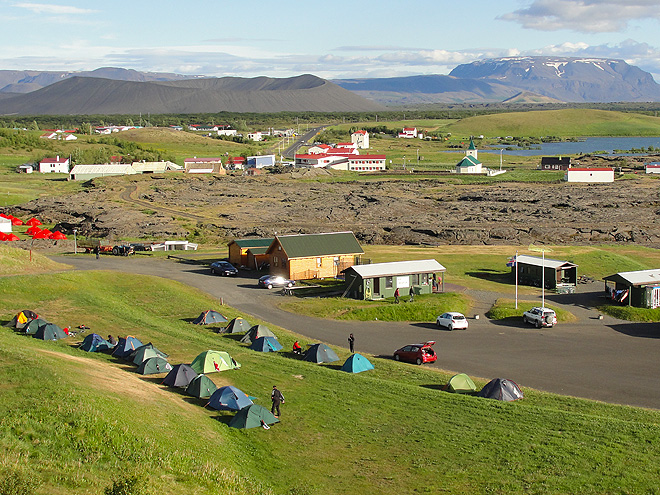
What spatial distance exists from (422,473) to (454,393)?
23.3 ft

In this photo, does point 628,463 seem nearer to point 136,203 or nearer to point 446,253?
point 446,253

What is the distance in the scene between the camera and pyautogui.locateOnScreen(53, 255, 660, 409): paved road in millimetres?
25266

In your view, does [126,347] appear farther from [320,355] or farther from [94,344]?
[320,355]

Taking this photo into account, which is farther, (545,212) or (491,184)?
(491,184)

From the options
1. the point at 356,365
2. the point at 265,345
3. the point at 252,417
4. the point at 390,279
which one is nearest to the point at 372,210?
the point at 390,279

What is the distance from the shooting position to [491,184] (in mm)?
108875

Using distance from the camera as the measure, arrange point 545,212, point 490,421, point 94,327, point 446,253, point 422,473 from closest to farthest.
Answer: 1. point 422,473
2. point 490,421
3. point 94,327
4. point 446,253
5. point 545,212

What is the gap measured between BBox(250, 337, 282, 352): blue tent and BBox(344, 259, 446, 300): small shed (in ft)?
37.5

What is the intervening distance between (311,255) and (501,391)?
24.4m

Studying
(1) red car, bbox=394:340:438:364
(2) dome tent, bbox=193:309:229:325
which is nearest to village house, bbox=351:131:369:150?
(2) dome tent, bbox=193:309:229:325

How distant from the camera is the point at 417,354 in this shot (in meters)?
27.7

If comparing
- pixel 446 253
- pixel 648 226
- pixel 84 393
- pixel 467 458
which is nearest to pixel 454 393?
pixel 467 458

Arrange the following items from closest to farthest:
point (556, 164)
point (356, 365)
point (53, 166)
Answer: point (356, 365), point (556, 164), point (53, 166)

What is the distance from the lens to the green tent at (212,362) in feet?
76.2
